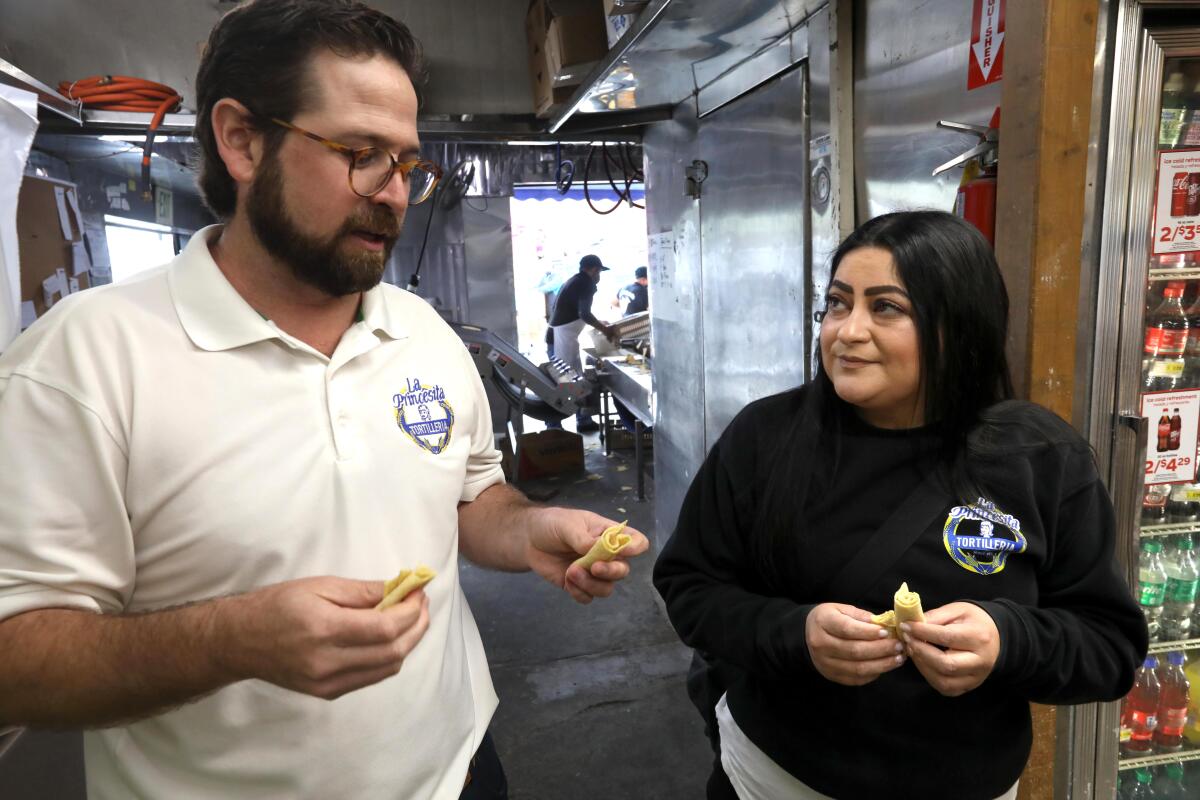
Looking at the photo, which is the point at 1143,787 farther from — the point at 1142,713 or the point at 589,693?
the point at 589,693

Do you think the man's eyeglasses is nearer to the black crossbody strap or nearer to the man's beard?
the man's beard

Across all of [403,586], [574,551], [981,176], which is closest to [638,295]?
[981,176]

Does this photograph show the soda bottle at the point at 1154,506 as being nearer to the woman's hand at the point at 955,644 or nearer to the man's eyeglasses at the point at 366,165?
the woman's hand at the point at 955,644

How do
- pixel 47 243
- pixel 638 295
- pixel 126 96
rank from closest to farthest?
pixel 47 243 → pixel 126 96 → pixel 638 295

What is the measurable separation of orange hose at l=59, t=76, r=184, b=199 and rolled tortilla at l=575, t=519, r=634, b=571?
294 centimetres

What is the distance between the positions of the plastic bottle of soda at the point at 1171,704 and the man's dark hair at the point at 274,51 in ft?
8.89

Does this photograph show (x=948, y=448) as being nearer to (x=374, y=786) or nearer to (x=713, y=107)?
(x=374, y=786)

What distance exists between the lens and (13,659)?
85 centimetres

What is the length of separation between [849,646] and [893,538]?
26cm

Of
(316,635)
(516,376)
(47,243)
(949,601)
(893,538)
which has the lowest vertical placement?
(516,376)

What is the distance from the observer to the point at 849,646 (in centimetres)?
114

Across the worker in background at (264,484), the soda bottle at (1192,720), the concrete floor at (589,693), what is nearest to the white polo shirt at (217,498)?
the worker in background at (264,484)

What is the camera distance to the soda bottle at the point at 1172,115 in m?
1.92

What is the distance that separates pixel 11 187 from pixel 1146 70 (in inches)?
102
